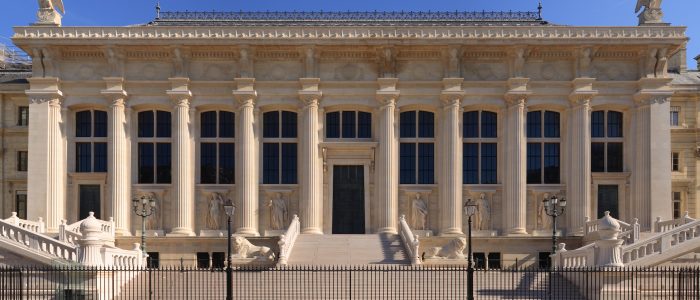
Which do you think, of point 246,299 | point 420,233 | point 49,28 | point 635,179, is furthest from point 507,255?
point 49,28

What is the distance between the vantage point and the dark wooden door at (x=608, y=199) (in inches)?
1513

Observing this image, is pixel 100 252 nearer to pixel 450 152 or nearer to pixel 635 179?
pixel 450 152

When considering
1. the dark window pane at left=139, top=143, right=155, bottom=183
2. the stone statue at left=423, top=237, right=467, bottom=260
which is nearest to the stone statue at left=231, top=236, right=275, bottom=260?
the stone statue at left=423, top=237, right=467, bottom=260

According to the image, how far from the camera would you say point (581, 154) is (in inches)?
1471

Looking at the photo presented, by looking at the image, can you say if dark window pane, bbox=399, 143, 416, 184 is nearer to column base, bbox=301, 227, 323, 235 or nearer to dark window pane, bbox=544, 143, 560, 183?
column base, bbox=301, 227, 323, 235

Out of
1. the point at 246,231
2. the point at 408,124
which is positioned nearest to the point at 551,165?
the point at 408,124

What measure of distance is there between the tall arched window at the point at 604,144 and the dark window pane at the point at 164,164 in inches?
893

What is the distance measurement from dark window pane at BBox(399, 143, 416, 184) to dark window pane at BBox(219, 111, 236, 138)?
9114 millimetres

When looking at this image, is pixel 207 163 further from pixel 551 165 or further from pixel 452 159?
pixel 551 165

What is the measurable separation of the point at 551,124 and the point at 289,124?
556 inches

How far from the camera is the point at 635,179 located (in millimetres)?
37719

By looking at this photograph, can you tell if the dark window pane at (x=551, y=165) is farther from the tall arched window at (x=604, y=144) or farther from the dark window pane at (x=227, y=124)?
the dark window pane at (x=227, y=124)

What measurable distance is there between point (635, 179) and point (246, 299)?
23162 mm

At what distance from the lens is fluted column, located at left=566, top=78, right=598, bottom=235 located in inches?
1463
